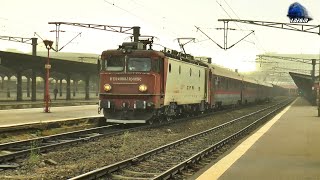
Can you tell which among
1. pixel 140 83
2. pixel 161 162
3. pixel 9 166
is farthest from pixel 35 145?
pixel 140 83

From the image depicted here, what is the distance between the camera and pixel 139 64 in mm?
19344

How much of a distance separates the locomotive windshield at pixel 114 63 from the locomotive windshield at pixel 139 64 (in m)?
0.38

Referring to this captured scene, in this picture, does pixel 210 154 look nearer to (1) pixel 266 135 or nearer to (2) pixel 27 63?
(1) pixel 266 135

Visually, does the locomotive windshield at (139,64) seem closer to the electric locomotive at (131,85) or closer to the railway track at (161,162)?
the electric locomotive at (131,85)

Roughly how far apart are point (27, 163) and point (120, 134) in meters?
6.89

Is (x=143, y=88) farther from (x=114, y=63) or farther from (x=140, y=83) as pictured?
(x=114, y=63)

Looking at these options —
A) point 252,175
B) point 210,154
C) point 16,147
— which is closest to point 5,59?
point 16,147

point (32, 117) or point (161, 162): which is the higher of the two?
point (32, 117)

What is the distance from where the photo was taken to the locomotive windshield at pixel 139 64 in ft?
62.8

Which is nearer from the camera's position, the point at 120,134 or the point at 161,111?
the point at 120,134

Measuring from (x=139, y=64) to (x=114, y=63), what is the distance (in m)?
1.15

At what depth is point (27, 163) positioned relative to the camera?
10.2 metres

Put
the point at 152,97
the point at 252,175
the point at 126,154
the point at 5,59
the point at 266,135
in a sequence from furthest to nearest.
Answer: the point at 5,59 < the point at 152,97 < the point at 266,135 < the point at 126,154 < the point at 252,175

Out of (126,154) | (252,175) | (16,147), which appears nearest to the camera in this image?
(252,175)
